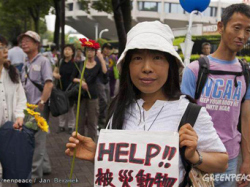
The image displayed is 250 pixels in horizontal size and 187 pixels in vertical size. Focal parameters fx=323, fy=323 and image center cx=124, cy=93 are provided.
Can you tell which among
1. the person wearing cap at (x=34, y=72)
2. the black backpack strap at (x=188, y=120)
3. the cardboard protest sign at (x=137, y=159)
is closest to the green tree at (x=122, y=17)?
the person wearing cap at (x=34, y=72)

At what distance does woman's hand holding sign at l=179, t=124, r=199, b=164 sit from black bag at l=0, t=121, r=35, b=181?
2.16 m

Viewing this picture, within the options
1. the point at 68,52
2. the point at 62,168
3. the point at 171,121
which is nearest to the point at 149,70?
the point at 171,121

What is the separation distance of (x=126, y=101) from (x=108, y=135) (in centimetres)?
27

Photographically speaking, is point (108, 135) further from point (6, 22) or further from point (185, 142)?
point (6, 22)

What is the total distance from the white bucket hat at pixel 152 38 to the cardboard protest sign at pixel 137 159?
374 millimetres

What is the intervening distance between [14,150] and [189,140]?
7.26 ft

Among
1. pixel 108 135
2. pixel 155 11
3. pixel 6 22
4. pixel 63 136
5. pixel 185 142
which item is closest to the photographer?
pixel 185 142

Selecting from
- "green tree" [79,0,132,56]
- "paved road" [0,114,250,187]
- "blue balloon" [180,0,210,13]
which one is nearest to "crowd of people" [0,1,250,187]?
"paved road" [0,114,250,187]

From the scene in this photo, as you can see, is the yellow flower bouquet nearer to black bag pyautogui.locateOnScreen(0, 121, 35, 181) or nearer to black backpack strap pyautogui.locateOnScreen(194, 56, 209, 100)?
black bag pyautogui.locateOnScreen(0, 121, 35, 181)

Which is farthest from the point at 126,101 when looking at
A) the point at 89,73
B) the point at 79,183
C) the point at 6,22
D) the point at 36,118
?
the point at 6,22

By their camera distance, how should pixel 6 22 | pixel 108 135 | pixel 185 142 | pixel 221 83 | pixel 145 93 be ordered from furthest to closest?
pixel 6 22, pixel 221 83, pixel 145 93, pixel 108 135, pixel 185 142

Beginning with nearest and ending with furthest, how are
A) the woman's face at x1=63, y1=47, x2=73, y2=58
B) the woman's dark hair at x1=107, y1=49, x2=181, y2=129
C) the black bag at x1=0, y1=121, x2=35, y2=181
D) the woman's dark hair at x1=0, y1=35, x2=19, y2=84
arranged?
the woman's dark hair at x1=107, y1=49, x2=181, y2=129, the black bag at x1=0, y1=121, x2=35, y2=181, the woman's dark hair at x1=0, y1=35, x2=19, y2=84, the woman's face at x1=63, y1=47, x2=73, y2=58

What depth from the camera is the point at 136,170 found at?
1.37m

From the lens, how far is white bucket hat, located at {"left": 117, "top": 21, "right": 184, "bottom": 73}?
4.67 feet
